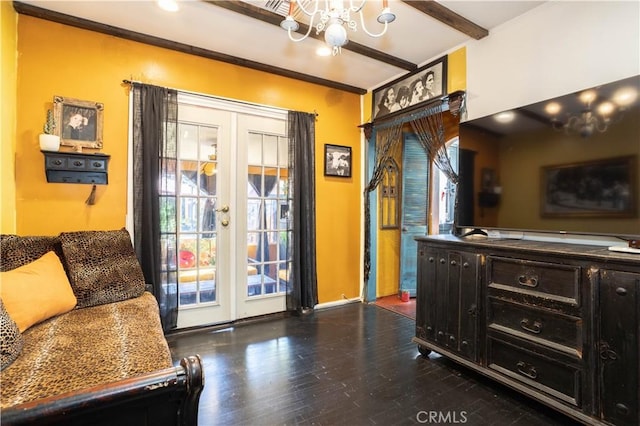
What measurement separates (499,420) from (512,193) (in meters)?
1.44

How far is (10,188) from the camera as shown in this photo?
2.28 meters

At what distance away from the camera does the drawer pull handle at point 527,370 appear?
1798 millimetres

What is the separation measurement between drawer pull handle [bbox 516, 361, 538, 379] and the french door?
2.27 m

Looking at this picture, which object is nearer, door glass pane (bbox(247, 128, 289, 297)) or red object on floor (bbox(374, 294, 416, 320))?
door glass pane (bbox(247, 128, 289, 297))

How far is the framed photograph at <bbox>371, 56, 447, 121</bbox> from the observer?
2.98 m

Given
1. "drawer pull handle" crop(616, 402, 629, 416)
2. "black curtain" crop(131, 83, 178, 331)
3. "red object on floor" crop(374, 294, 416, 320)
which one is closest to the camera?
"drawer pull handle" crop(616, 402, 629, 416)

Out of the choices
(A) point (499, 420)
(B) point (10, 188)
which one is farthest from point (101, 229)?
(A) point (499, 420)

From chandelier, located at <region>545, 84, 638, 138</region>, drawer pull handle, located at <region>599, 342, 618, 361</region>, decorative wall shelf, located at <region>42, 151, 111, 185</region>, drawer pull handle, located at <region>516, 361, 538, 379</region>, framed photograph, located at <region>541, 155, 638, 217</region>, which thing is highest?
chandelier, located at <region>545, 84, 638, 138</region>

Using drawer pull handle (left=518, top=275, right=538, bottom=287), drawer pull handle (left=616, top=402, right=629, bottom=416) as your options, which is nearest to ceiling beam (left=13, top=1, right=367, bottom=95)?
drawer pull handle (left=518, top=275, right=538, bottom=287)

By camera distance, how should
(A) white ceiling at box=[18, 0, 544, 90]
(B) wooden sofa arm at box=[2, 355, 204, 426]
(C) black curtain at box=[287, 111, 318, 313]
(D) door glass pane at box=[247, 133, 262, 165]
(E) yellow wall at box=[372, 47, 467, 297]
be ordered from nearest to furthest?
(B) wooden sofa arm at box=[2, 355, 204, 426]
(A) white ceiling at box=[18, 0, 544, 90]
(D) door glass pane at box=[247, 133, 262, 165]
(C) black curtain at box=[287, 111, 318, 313]
(E) yellow wall at box=[372, 47, 467, 297]

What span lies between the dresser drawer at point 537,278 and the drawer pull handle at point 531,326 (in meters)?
0.17

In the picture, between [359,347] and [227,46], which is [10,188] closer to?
[227,46]

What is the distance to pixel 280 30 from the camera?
8.70ft

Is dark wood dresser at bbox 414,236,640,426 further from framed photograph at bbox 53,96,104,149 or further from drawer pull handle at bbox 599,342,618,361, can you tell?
framed photograph at bbox 53,96,104,149
